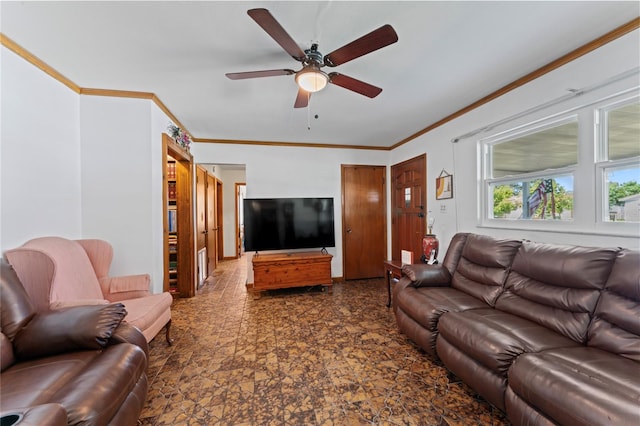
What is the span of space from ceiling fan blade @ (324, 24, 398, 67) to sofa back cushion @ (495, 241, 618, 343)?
184 cm

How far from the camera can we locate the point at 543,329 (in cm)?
159

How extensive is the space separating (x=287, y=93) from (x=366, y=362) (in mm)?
2617

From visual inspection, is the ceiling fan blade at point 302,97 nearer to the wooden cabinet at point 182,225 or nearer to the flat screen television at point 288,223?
the flat screen television at point 288,223

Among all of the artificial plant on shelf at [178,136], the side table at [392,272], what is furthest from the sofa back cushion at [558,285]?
the artificial plant on shelf at [178,136]

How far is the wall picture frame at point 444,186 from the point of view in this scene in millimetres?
3221

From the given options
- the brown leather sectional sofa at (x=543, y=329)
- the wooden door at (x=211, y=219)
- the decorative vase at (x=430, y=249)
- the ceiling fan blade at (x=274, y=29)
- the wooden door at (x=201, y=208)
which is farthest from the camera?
the wooden door at (x=211, y=219)

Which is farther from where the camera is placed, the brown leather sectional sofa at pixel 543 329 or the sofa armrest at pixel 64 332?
the sofa armrest at pixel 64 332

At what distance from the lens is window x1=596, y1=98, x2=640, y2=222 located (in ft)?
5.61

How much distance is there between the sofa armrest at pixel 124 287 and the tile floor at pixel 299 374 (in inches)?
22.0

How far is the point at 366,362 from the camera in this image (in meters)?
2.05

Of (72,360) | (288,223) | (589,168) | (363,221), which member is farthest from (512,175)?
(72,360)

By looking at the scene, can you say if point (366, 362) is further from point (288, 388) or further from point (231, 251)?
point (231, 251)

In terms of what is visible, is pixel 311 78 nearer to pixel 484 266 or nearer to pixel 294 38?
pixel 294 38

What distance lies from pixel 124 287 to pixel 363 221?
3520mm
